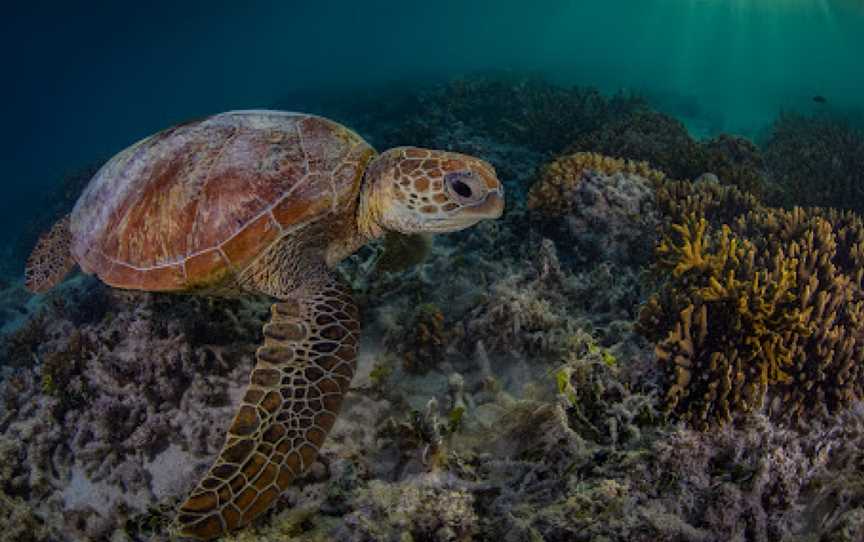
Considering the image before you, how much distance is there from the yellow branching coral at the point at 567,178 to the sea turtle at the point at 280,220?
199 cm

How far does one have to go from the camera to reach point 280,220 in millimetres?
3154

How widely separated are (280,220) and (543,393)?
7.20 ft

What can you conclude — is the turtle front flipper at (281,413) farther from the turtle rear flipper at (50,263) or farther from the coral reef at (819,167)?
the coral reef at (819,167)

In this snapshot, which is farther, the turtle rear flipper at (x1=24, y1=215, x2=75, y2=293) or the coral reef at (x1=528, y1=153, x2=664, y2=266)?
the coral reef at (x1=528, y1=153, x2=664, y2=266)

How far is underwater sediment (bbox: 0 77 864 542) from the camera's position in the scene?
6.41 ft

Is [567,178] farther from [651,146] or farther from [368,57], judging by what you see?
[368,57]

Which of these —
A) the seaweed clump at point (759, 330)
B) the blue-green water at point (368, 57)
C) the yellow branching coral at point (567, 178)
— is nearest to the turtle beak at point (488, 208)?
the seaweed clump at point (759, 330)

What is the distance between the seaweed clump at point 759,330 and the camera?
240cm

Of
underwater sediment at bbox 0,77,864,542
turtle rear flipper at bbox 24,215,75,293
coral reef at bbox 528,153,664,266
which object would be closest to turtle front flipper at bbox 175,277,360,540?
underwater sediment at bbox 0,77,864,542

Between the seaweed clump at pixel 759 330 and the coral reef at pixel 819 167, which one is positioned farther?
the coral reef at pixel 819 167

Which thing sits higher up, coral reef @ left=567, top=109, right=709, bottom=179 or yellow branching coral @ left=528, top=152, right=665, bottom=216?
yellow branching coral @ left=528, top=152, right=665, bottom=216

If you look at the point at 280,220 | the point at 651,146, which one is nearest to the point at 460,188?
the point at 280,220

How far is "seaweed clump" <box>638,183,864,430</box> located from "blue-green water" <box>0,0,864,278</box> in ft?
56.9

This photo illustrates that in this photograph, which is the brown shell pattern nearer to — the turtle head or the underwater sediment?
the turtle head
